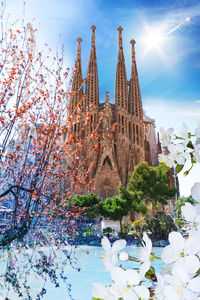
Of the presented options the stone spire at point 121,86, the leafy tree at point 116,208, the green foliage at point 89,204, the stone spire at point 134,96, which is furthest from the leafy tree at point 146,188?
the stone spire at point 134,96

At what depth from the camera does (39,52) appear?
387 centimetres

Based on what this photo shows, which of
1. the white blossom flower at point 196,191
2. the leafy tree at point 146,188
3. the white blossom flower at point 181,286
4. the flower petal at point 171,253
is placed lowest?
the white blossom flower at point 181,286

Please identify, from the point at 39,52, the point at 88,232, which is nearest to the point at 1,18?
the point at 39,52

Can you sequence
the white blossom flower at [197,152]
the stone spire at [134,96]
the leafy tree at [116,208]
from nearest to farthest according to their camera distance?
the white blossom flower at [197,152] → the leafy tree at [116,208] → the stone spire at [134,96]

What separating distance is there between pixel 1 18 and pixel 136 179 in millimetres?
19988

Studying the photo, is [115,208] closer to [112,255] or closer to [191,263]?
[112,255]

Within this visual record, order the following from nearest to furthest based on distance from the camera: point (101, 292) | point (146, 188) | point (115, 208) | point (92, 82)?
point (101, 292) → point (115, 208) → point (146, 188) → point (92, 82)

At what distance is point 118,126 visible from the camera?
30.2 metres

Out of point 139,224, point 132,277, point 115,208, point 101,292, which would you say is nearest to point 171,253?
point 132,277

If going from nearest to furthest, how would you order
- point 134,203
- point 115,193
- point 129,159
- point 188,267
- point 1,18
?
point 188,267
point 1,18
point 134,203
point 115,193
point 129,159

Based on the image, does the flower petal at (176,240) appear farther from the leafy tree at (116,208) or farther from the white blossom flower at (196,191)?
the leafy tree at (116,208)

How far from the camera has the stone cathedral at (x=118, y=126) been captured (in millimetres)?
27578

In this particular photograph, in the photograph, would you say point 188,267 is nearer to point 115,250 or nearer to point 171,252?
point 171,252

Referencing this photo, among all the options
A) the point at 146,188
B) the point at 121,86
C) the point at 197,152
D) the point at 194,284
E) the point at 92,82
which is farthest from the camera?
the point at 121,86
